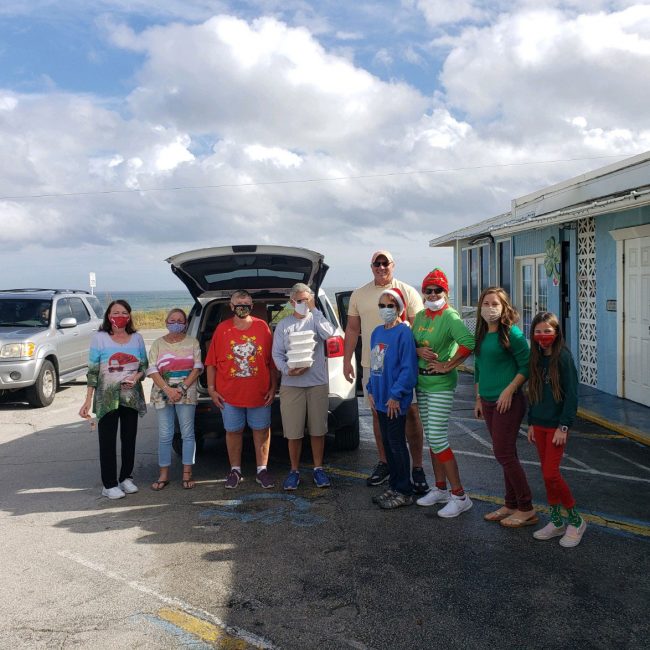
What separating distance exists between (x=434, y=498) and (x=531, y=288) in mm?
9366

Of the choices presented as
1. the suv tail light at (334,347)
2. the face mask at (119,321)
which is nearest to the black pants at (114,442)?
the face mask at (119,321)

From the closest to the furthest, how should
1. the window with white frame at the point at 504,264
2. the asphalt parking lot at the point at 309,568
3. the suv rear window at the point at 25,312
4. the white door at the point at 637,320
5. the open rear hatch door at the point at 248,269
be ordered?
the asphalt parking lot at the point at 309,568 < the open rear hatch door at the point at 248,269 < the white door at the point at 637,320 < the suv rear window at the point at 25,312 < the window with white frame at the point at 504,264

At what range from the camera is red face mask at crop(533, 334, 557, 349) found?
434 centimetres

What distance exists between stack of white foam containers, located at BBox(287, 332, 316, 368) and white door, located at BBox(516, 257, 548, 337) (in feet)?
26.9

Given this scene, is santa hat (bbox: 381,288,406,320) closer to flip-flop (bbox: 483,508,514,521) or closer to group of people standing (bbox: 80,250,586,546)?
group of people standing (bbox: 80,250,586,546)

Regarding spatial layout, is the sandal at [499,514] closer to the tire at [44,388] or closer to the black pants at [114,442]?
the black pants at [114,442]

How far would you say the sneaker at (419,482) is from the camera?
5352 mm

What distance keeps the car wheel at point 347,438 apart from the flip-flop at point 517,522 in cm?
219

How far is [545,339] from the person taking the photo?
4.35 meters

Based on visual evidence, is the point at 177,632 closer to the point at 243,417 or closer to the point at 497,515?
the point at 497,515

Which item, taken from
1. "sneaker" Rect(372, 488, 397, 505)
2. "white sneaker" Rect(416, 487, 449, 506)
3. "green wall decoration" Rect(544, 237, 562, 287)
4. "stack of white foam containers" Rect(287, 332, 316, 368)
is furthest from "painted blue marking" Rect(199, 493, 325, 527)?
"green wall decoration" Rect(544, 237, 562, 287)

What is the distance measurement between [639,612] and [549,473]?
42.6 inches

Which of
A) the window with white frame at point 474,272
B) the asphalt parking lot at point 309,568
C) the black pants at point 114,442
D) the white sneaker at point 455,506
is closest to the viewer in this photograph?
the asphalt parking lot at point 309,568

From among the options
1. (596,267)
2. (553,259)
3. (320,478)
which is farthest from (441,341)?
(553,259)
